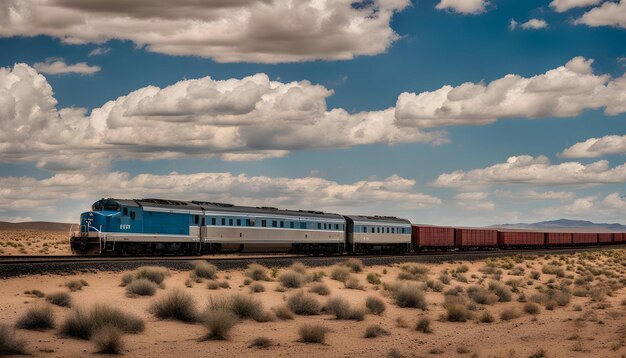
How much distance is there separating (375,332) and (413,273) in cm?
2157

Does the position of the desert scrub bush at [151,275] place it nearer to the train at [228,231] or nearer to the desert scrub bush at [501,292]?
the train at [228,231]

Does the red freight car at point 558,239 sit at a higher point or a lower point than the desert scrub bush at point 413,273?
higher

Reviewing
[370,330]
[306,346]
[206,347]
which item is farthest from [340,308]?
[206,347]

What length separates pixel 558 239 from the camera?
351 feet

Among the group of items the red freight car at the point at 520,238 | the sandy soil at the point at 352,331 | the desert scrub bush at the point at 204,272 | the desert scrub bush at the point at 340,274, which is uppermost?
the red freight car at the point at 520,238

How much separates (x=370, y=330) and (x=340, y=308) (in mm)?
2969

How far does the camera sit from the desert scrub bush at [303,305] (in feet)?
85.1

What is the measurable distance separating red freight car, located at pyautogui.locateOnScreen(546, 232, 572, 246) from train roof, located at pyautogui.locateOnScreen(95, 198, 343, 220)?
55164 mm

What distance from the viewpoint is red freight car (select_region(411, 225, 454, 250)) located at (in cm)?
7275

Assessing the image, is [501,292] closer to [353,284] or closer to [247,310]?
[353,284]

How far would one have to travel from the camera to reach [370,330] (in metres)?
22.5

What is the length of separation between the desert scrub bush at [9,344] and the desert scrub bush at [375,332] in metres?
10.1

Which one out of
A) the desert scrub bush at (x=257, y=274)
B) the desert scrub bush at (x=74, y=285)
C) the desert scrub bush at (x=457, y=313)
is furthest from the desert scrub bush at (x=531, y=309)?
the desert scrub bush at (x=74, y=285)

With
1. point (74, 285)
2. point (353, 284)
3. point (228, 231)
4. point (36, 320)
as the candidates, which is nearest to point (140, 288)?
point (74, 285)
